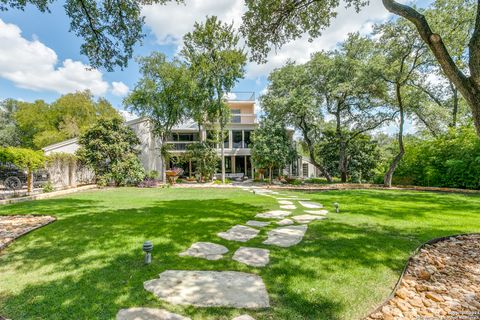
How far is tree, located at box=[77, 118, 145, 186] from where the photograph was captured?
511 inches

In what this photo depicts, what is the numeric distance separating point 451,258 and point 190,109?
51.4 ft

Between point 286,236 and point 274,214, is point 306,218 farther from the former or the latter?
point 286,236

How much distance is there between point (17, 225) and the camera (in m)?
4.48

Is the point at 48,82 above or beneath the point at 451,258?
above

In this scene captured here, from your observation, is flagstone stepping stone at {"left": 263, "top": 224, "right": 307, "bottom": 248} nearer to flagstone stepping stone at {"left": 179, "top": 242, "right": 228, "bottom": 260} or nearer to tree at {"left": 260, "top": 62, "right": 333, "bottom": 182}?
flagstone stepping stone at {"left": 179, "top": 242, "right": 228, "bottom": 260}

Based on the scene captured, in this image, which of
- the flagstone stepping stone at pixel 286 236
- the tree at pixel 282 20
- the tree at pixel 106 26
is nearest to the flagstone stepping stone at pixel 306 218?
the flagstone stepping stone at pixel 286 236

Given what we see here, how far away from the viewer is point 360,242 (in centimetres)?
350

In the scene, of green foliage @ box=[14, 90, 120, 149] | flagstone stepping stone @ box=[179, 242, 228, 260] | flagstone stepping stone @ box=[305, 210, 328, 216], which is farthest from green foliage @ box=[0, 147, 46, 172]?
green foliage @ box=[14, 90, 120, 149]

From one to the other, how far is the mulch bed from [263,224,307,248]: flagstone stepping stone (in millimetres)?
3946

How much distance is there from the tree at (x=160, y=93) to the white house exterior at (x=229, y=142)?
1.09 m

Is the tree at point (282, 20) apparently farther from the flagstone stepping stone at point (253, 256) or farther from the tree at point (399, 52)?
the flagstone stepping stone at point (253, 256)

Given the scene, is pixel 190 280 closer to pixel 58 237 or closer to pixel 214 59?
pixel 58 237

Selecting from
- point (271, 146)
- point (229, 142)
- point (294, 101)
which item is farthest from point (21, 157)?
point (229, 142)

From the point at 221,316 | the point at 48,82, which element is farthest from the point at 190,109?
the point at 48,82
